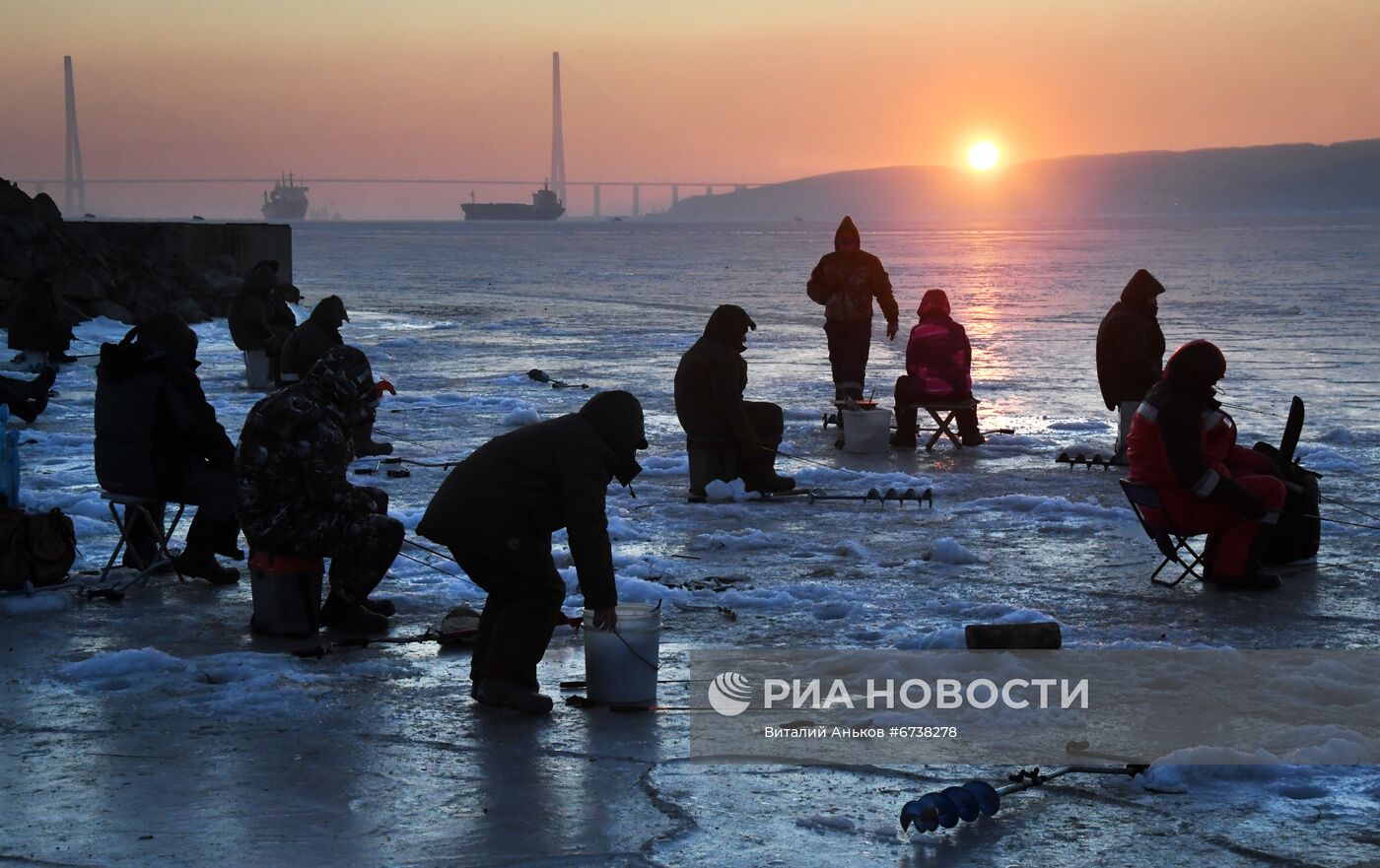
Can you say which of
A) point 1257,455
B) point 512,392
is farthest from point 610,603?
point 512,392

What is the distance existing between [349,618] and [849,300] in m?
7.84

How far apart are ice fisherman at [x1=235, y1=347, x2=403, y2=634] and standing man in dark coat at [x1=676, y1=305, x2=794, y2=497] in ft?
11.9

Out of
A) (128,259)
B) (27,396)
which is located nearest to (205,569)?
(27,396)

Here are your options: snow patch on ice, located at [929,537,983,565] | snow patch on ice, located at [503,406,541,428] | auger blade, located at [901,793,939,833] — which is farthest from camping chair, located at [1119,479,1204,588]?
snow patch on ice, located at [503,406,541,428]

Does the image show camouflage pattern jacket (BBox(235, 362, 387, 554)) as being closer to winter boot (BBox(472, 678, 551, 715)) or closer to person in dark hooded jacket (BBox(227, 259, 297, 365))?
winter boot (BBox(472, 678, 551, 715))

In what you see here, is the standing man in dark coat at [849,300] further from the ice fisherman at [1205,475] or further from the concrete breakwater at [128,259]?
the concrete breakwater at [128,259]

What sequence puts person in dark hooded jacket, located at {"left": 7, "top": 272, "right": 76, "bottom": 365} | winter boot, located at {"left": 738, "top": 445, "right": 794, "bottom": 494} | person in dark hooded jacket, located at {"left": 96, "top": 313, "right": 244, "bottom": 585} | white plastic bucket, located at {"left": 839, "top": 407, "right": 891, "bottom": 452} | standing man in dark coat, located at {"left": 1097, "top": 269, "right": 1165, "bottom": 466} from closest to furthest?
person in dark hooded jacket, located at {"left": 96, "top": 313, "right": 244, "bottom": 585}, winter boot, located at {"left": 738, "top": 445, "right": 794, "bottom": 494}, standing man in dark coat, located at {"left": 1097, "top": 269, "right": 1165, "bottom": 466}, white plastic bucket, located at {"left": 839, "top": 407, "right": 891, "bottom": 452}, person in dark hooded jacket, located at {"left": 7, "top": 272, "right": 76, "bottom": 365}

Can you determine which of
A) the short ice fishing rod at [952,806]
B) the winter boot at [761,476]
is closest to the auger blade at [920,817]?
the short ice fishing rod at [952,806]

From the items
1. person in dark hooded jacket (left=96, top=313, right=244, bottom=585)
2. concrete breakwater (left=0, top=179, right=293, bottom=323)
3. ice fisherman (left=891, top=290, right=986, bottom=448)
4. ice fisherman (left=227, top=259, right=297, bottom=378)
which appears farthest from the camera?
concrete breakwater (left=0, top=179, right=293, bottom=323)

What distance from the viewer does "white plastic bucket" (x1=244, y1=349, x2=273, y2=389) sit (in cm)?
1772

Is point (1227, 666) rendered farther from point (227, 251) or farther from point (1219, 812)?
point (227, 251)

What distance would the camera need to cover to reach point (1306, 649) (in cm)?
693

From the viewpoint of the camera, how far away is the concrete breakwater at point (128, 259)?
28.5 metres

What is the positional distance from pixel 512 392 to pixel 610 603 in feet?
38.7
